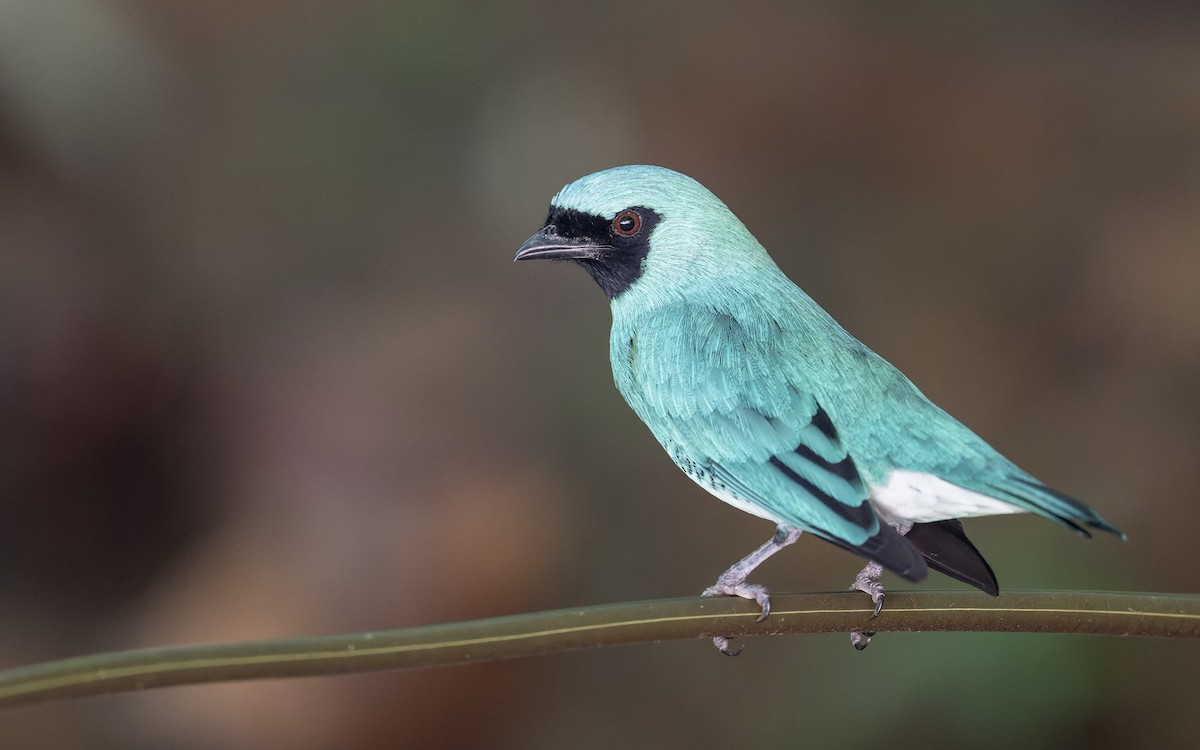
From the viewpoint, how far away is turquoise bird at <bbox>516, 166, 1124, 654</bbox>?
7.18 ft

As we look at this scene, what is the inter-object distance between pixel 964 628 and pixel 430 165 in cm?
485

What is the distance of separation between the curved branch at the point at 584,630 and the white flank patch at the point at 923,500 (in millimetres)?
255

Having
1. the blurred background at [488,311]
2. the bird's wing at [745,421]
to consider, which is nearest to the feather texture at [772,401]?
the bird's wing at [745,421]

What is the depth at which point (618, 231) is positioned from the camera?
2.64 meters

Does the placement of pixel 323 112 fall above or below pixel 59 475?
above

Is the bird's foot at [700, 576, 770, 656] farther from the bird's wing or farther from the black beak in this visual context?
the black beak

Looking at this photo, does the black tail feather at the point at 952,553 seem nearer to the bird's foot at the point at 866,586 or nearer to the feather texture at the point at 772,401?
the feather texture at the point at 772,401

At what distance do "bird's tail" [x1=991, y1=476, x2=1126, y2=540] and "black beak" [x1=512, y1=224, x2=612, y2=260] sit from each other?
3.37ft

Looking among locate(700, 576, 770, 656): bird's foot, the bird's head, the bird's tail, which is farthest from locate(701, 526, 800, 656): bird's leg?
the bird's head

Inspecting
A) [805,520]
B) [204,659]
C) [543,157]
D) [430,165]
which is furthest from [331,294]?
[204,659]

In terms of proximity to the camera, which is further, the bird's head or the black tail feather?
the bird's head

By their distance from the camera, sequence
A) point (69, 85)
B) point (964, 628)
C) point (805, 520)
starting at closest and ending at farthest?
point (964, 628)
point (805, 520)
point (69, 85)

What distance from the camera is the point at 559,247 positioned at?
2.67 meters

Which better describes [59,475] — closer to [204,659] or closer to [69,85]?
[69,85]
